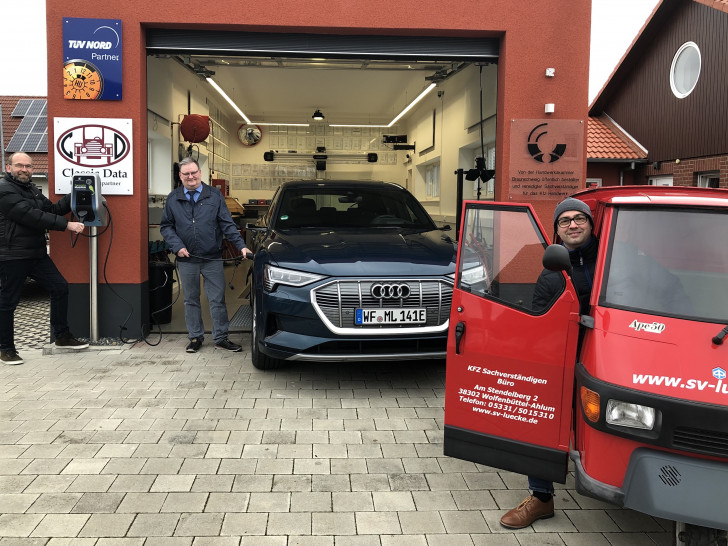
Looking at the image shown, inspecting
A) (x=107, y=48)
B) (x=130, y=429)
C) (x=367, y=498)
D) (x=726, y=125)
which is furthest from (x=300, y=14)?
(x=726, y=125)

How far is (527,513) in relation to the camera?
3012 millimetres

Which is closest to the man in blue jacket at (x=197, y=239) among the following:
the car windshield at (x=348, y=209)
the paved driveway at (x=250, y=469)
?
the car windshield at (x=348, y=209)

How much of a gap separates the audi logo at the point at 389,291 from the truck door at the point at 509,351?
1608 millimetres

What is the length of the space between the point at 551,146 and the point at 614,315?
181 inches

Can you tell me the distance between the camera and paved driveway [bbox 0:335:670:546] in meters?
2.94

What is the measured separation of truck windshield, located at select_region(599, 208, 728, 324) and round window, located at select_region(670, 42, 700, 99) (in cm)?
1634

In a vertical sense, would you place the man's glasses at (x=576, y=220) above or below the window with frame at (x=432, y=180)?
below

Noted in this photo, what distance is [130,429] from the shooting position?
423 cm

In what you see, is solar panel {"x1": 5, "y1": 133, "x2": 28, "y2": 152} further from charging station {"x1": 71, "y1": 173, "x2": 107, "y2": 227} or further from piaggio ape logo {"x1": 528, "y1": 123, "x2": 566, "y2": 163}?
piaggio ape logo {"x1": 528, "y1": 123, "x2": 566, "y2": 163}

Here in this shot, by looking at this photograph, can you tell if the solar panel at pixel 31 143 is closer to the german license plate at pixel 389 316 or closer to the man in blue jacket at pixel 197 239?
the man in blue jacket at pixel 197 239

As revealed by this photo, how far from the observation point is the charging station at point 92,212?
6109 millimetres

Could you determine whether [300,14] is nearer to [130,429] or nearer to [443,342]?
[443,342]

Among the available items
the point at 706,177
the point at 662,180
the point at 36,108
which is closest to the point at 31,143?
the point at 36,108

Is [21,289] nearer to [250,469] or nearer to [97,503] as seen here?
[97,503]
